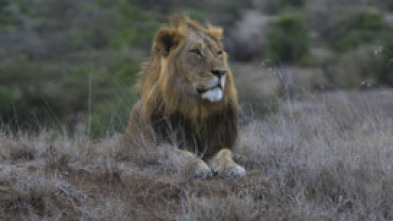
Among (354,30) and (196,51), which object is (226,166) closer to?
(196,51)

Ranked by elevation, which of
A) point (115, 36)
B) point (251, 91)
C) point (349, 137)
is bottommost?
point (115, 36)

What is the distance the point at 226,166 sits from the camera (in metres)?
5.37

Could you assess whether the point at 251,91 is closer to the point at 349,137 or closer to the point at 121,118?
the point at 121,118

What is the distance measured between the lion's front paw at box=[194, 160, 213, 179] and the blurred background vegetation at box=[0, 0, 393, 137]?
8.04 meters

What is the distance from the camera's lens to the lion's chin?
5.67 m

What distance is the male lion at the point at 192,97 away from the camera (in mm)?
5754

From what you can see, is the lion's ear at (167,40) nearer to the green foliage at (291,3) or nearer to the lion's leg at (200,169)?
the lion's leg at (200,169)

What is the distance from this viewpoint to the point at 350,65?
25.8 m

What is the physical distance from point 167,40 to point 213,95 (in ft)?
2.30

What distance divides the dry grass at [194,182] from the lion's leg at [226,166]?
0.26ft

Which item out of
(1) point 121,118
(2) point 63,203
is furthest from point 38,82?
(2) point 63,203

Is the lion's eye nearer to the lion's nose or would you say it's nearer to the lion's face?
the lion's face

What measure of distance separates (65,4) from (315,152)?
103ft

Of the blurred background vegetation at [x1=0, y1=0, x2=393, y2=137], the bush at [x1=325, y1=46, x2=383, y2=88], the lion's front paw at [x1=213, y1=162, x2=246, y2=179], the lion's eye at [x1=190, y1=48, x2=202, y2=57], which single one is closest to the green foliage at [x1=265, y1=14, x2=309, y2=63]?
the blurred background vegetation at [x1=0, y1=0, x2=393, y2=137]
